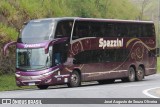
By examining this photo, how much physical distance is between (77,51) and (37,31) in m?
2.54

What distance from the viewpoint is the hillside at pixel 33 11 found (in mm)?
39094

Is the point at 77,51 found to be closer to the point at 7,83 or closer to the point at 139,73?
the point at 7,83

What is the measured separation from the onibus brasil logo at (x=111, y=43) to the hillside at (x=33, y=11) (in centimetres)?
799

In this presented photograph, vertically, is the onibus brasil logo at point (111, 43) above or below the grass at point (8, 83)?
above

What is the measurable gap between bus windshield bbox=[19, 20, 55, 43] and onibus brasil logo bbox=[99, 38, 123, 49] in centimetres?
427

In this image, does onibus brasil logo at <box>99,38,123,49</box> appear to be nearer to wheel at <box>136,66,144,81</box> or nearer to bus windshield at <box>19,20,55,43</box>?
wheel at <box>136,66,144,81</box>

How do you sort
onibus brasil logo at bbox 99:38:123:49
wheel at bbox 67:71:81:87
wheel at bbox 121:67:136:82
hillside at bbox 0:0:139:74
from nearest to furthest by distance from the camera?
wheel at bbox 67:71:81:87, onibus brasil logo at bbox 99:38:123:49, wheel at bbox 121:67:136:82, hillside at bbox 0:0:139:74

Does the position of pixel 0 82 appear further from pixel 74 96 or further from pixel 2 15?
pixel 74 96

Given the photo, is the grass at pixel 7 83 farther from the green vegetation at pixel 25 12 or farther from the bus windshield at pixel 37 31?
the bus windshield at pixel 37 31

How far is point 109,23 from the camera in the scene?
1332 inches

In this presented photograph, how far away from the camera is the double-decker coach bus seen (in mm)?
29062

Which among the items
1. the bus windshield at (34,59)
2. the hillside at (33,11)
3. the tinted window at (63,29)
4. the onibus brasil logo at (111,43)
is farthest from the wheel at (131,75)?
the bus windshield at (34,59)

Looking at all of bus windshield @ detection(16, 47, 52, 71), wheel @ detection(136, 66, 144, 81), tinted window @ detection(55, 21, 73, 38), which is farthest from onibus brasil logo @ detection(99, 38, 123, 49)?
bus windshield @ detection(16, 47, 52, 71)

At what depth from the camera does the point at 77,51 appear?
101ft
